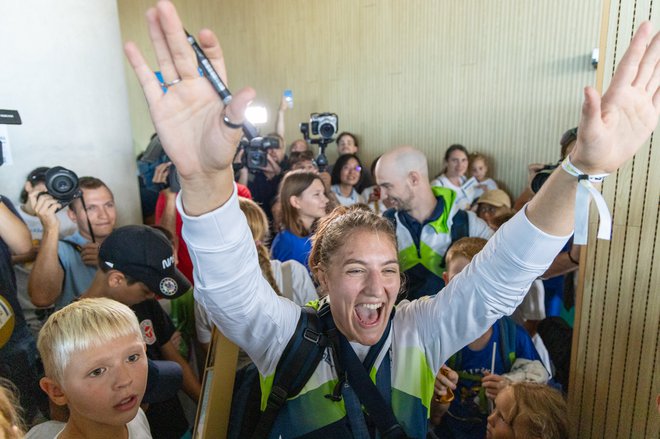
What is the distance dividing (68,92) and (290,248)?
5.54 ft

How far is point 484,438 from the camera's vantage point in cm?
189

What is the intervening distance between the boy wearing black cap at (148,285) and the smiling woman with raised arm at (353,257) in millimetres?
791

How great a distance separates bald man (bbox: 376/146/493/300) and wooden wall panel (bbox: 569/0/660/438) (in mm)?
847

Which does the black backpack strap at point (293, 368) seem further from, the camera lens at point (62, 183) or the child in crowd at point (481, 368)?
the camera lens at point (62, 183)

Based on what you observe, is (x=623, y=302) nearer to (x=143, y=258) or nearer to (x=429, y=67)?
(x=143, y=258)

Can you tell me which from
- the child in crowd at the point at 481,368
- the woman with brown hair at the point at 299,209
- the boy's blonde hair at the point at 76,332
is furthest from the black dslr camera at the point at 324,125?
the boy's blonde hair at the point at 76,332

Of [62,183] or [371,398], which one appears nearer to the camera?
[371,398]

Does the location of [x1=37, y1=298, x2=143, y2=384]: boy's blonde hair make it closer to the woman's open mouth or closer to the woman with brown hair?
the woman's open mouth

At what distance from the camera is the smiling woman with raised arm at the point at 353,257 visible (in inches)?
37.2

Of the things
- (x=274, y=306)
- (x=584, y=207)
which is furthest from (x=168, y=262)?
(x=584, y=207)

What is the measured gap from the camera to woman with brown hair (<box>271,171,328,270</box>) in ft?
9.81

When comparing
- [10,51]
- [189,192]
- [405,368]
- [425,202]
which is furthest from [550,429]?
[10,51]

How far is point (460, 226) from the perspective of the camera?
2693 millimetres

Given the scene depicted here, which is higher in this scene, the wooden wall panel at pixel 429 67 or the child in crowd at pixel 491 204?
the wooden wall panel at pixel 429 67
